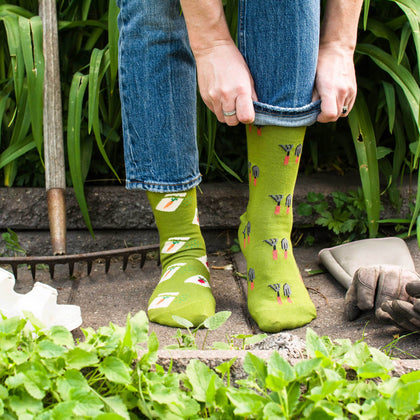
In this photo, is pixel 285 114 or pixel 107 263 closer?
pixel 285 114

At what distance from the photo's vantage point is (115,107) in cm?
163

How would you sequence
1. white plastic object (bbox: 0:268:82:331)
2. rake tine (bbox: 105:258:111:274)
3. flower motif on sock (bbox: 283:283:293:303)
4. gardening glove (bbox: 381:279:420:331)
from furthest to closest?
rake tine (bbox: 105:258:111:274)
flower motif on sock (bbox: 283:283:293:303)
white plastic object (bbox: 0:268:82:331)
gardening glove (bbox: 381:279:420:331)

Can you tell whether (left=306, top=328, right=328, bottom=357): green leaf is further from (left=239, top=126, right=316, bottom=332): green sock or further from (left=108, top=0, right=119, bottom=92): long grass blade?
(left=108, top=0, right=119, bottom=92): long grass blade

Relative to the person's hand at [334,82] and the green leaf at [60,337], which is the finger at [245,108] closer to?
the person's hand at [334,82]

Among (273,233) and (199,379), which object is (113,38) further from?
(199,379)

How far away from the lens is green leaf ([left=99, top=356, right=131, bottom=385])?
0.58 m

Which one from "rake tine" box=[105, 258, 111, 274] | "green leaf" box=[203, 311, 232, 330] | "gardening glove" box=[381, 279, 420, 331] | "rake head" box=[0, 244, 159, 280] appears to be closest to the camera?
"green leaf" box=[203, 311, 232, 330]

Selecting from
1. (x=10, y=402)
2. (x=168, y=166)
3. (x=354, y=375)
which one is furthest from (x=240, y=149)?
(x=10, y=402)

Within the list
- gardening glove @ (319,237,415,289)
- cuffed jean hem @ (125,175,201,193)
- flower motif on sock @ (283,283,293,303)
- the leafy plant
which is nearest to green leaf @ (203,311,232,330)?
the leafy plant

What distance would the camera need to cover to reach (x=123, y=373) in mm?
590

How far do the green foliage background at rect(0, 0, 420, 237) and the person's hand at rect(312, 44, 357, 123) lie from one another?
0.28m

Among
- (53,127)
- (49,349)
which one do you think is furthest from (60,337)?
(53,127)

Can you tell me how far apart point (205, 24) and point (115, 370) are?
0.67 meters

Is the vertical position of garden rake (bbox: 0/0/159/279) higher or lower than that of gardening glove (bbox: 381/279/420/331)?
higher
